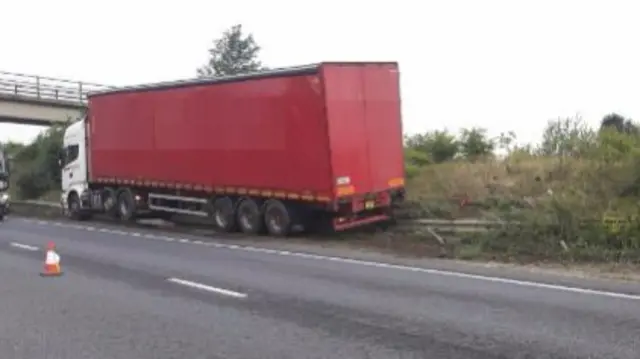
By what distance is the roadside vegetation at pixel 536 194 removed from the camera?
14.0m

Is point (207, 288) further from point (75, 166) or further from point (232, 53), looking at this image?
point (232, 53)

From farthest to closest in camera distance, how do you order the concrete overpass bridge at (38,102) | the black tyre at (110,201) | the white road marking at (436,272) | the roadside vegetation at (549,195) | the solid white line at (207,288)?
the concrete overpass bridge at (38,102) < the black tyre at (110,201) < the roadside vegetation at (549,195) < the solid white line at (207,288) < the white road marking at (436,272)

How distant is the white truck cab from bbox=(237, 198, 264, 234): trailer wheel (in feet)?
28.9

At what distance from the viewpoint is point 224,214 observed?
66.7 feet

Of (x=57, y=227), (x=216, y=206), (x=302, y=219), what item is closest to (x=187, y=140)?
(x=216, y=206)

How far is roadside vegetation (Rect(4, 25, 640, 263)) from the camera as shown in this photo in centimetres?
1403

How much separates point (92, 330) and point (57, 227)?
56.3 ft

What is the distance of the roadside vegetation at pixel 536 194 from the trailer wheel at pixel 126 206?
26.4 feet

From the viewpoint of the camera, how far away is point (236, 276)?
12102 mm

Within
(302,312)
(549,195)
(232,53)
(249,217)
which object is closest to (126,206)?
(249,217)

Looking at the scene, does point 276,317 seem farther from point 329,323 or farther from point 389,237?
point 389,237

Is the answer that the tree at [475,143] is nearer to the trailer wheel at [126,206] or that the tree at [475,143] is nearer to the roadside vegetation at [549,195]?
the roadside vegetation at [549,195]

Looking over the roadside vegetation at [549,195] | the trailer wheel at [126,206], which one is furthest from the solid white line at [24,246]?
the roadside vegetation at [549,195]

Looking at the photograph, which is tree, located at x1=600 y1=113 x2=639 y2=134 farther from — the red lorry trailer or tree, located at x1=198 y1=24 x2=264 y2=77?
tree, located at x1=198 y1=24 x2=264 y2=77
